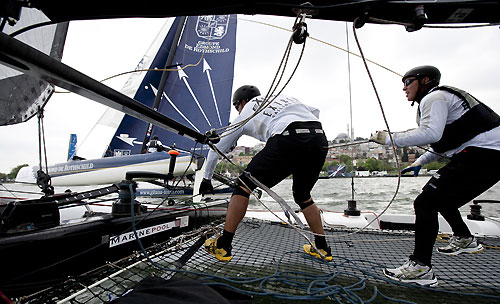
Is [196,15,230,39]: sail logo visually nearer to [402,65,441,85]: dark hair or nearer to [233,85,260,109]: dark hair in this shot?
[233,85,260,109]: dark hair

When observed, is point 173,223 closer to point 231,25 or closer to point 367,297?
point 367,297

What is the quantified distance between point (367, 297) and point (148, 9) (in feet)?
5.04

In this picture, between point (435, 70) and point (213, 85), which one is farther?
point (213, 85)

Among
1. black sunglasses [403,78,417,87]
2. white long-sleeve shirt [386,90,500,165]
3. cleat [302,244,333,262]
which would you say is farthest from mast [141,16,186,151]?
white long-sleeve shirt [386,90,500,165]

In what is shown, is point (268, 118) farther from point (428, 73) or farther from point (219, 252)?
point (428, 73)

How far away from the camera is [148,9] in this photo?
804mm

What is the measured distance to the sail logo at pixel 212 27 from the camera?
25.6ft

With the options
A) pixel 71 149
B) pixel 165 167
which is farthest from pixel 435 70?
pixel 71 149

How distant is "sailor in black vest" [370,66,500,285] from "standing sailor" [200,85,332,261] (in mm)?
420

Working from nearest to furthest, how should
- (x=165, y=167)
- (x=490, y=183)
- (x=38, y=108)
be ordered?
(x=490, y=183) < (x=38, y=108) < (x=165, y=167)

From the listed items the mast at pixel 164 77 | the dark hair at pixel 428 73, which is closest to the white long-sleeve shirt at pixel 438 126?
the dark hair at pixel 428 73

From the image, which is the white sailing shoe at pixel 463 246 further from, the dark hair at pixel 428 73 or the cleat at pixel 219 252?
the cleat at pixel 219 252

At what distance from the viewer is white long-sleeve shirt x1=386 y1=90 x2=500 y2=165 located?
1.36 metres

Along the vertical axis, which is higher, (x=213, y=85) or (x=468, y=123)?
(x=213, y=85)
